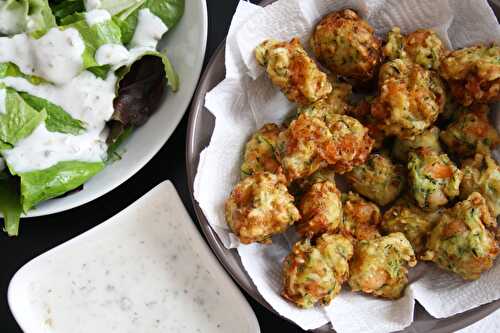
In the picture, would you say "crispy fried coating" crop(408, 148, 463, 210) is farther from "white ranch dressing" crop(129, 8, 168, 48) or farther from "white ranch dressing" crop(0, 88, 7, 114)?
"white ranch dressing" crop(0, 88, 7, 114)

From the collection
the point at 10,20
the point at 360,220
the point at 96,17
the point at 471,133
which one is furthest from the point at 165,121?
the point at 471,133

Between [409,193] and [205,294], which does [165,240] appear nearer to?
[205,294]

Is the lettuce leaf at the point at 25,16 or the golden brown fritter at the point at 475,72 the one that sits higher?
the golden brown fritter at the point at 475,72

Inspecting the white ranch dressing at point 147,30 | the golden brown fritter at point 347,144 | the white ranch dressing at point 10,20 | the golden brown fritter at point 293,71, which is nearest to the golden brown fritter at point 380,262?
the golden brown fritter at point 347,144

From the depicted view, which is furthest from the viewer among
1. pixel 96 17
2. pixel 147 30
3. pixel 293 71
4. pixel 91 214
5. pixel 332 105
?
pixel 91 214

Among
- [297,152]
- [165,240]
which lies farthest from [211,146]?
[165,240]

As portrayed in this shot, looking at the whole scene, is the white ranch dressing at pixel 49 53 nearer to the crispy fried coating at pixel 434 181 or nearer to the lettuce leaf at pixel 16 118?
the lettuce leaf at pixel 16 118

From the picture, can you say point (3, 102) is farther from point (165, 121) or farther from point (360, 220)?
point (360, 220)
